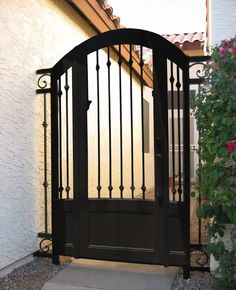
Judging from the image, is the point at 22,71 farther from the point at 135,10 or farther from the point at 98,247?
the point at 135,10

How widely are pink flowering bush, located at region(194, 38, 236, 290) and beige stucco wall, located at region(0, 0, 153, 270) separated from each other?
6.53 feet

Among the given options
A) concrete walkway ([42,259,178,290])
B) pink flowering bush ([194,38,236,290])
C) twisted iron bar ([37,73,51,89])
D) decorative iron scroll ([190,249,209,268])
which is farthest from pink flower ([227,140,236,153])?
twisted iron bar ([37,73,51,89])

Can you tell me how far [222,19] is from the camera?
12.1 feet

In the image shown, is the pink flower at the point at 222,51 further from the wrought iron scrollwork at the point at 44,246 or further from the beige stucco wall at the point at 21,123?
the wrought iron scrollwork at the point at 44,246

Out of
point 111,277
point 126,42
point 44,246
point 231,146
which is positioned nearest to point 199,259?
point 111,277

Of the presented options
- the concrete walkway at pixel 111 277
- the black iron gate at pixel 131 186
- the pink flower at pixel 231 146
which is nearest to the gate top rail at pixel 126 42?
the black iron gate at pixel 131 186

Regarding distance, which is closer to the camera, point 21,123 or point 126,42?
point 126,42

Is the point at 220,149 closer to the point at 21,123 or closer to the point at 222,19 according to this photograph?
the point at 222,19

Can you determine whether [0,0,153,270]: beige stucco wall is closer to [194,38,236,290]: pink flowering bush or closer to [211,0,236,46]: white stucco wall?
[194,38,236,290]: pink flowering bush

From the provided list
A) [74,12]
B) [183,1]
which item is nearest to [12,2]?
[74,12]

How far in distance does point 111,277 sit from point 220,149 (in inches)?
71.0

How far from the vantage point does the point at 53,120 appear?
4.25 m

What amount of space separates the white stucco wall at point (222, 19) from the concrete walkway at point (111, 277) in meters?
2.41

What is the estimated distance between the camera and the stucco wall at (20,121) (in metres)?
3.97
